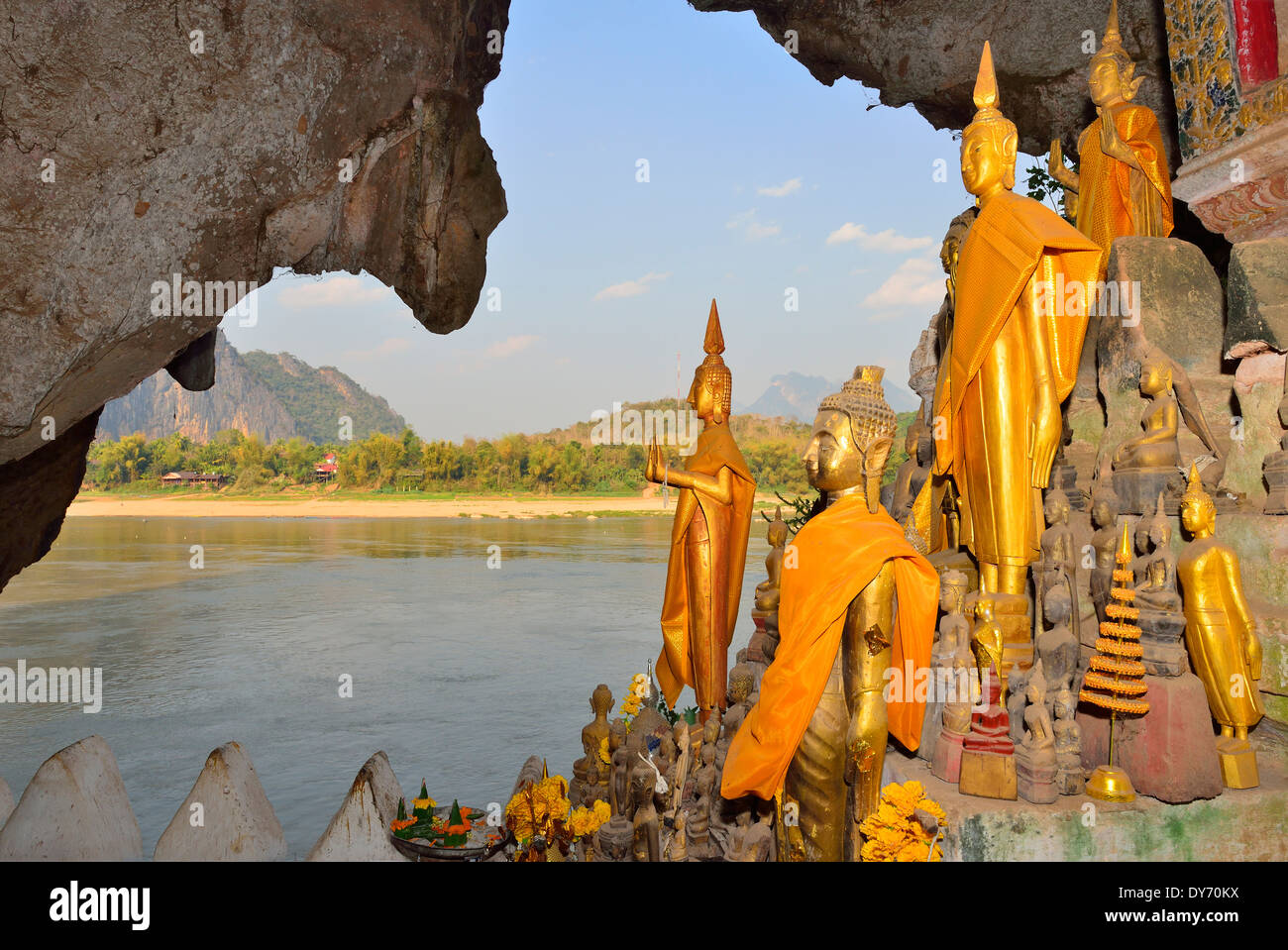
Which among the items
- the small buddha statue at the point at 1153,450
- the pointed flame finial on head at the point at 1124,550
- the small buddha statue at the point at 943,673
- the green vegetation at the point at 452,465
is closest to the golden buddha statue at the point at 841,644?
the small buddha statue at the point at 943,673

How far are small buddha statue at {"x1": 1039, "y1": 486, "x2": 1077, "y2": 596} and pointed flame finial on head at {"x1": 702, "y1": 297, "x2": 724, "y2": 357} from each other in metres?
2.71

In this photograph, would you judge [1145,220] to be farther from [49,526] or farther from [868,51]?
[49,526]

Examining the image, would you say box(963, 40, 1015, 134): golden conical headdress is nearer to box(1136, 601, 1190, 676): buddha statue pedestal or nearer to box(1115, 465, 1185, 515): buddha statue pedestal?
box(1115, 465, 1185, 515): buddha statue pedestal

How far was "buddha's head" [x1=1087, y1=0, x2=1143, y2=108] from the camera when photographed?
4.74 metres

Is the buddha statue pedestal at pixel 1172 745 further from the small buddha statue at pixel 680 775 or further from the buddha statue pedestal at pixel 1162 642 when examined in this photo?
the small buddha statue at pixel 680 775

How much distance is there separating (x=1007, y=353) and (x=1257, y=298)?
1055 mm

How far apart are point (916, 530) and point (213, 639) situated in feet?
30.1

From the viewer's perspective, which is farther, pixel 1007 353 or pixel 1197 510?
pixel 1007 353

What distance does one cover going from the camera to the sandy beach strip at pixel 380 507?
25.3 meters

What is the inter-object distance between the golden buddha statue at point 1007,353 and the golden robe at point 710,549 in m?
2.05

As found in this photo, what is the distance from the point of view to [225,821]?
3.70 meters

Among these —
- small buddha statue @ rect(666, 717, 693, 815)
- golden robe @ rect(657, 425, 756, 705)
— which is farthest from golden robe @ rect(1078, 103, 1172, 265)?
small buddha statue @ rect(666, 717, 693, 815)

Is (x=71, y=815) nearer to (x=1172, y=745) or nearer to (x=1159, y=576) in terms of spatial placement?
(x=1172, y=745)

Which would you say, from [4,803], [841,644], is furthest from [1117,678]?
[4,803]
